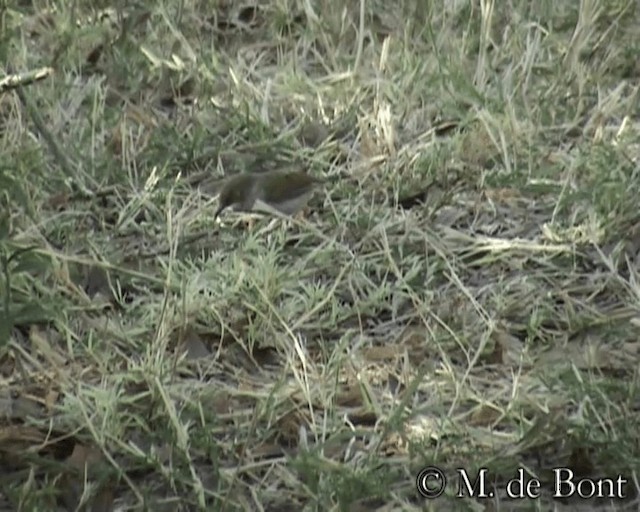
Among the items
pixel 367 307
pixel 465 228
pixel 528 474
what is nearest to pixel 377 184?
pixel 465 228

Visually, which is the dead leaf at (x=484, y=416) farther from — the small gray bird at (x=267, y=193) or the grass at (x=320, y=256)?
the small gray bird at (x=267, y=193)

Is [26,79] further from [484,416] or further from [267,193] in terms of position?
[484,416]

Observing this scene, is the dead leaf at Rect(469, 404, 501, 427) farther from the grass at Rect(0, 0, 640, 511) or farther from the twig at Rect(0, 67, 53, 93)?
the twig at Rect(0, 67, 53, 93)

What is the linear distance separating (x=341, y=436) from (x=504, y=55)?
1.10 meters

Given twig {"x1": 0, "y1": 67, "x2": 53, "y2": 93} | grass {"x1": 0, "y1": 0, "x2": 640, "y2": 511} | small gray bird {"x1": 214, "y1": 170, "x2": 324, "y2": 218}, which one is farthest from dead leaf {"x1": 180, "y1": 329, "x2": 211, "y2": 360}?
twig {"x1": 0, "y1": 67, "x2": 53, "y2": 93}

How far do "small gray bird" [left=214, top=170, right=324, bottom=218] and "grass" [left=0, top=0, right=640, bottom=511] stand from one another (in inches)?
1.1

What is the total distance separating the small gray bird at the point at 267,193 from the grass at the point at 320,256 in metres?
0.03

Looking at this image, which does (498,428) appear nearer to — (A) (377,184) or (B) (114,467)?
(B) (114,467)

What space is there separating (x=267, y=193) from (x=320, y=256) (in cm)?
17

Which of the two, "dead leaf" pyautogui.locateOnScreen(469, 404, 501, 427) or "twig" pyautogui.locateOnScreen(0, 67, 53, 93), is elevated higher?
"twig" pyautogui.locateOnScreen(0, 67, 53, 93)

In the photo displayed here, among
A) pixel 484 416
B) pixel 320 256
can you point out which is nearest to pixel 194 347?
pixel 320 256

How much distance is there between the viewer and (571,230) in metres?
2.13

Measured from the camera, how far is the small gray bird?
2203mm

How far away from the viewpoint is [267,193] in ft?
7.29
